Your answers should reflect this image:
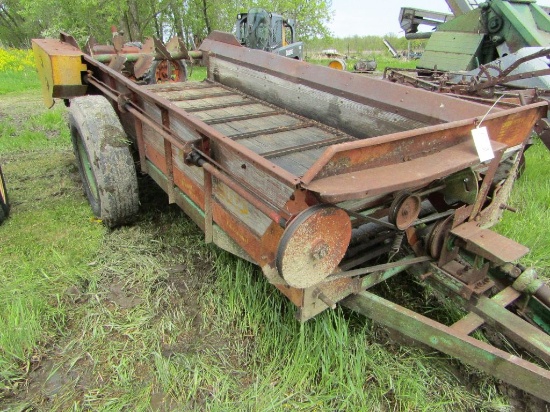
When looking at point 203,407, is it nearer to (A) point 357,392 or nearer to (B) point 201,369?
(B) point 201,369

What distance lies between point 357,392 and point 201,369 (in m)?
0.79

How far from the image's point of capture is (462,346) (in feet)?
5.71

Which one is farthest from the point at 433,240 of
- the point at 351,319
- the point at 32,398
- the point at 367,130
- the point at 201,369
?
the point at 32,398

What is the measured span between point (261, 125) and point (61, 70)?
183 cm

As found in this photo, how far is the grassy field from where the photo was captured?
2.00 m

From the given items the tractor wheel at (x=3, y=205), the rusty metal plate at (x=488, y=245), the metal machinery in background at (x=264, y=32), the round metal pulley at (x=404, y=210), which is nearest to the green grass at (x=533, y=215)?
the rusty metal plate at (x=488, y=245)

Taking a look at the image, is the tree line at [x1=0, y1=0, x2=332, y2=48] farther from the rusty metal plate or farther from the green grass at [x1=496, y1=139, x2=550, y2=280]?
the rusty metal plate

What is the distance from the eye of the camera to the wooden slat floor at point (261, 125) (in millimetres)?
2680

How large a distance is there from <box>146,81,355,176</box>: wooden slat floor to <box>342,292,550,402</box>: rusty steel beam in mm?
893

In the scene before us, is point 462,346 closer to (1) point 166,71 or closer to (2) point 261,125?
(2) point 261,125

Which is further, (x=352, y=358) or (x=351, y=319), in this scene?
(x=351, y=319)

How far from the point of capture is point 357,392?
1.99 metres

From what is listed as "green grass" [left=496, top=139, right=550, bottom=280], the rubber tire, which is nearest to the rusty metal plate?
"green grass" [left=496, top=139, right=550, bottom=280]

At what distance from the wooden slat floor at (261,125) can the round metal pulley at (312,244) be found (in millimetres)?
921
